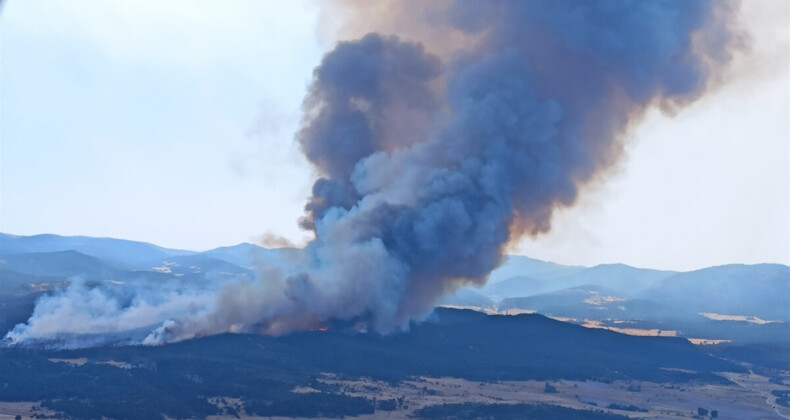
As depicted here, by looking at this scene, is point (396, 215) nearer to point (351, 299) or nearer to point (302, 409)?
point (351, 299)

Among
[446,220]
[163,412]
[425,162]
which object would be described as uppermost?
[425,162]

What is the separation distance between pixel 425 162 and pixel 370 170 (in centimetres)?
578

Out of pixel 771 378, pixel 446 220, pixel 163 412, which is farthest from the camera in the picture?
pixel 771 378

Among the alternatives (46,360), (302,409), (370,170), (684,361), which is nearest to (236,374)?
(302,409)

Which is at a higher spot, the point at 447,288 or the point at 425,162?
the point at 425,162

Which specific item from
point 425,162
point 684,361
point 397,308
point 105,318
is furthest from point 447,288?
point 684,361

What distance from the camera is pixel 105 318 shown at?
105 meters

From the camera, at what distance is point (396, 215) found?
9612 cm

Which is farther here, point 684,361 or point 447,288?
point 684,361

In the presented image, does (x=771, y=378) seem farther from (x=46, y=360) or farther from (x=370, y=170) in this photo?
(x=46, y=360)

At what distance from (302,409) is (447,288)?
90.5 ft

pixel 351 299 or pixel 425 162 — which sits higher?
pixel 425 162

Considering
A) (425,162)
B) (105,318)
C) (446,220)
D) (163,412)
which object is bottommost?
(163,412)

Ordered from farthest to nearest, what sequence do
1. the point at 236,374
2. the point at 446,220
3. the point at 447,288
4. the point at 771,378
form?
the point at 771,378
the point at 447,288
the point at 446,220
the point at 236,374
